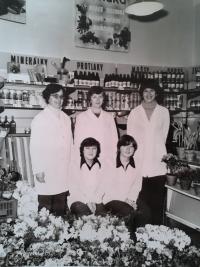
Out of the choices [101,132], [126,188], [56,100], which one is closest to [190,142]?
[126,188]

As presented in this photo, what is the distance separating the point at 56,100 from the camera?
3.08 meters

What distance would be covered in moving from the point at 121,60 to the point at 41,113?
3.18ft

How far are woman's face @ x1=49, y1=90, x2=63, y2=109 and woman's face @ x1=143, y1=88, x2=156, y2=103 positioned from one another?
→ 80 cm

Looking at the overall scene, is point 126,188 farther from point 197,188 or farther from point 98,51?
point 98,51

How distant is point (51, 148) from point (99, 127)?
1.58 ft

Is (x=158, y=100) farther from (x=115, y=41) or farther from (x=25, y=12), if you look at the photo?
(x=25, y=12)

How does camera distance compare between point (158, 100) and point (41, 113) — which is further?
point (158, 100)

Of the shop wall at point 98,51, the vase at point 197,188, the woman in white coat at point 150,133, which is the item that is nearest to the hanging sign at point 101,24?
the shop wall at point 98,51

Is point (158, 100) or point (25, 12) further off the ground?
point (25, 12)

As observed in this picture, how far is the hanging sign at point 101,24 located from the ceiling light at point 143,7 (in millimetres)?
130

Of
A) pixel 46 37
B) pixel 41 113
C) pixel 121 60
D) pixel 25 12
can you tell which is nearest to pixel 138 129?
pixel 121 60

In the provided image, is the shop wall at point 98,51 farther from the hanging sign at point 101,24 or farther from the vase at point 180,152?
the vase at point 180,152

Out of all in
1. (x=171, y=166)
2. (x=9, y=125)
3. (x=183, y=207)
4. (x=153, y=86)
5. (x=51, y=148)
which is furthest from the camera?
(x=183, y=207)

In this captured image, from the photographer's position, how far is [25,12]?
3.00 metres
